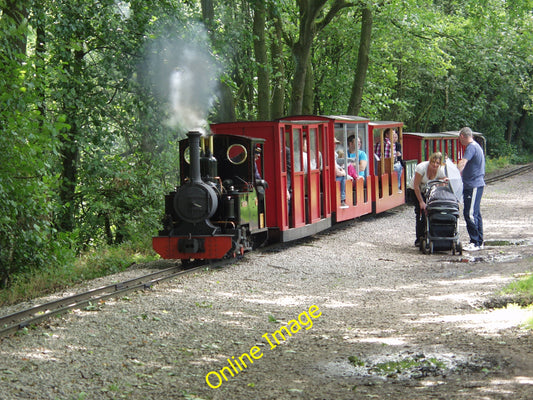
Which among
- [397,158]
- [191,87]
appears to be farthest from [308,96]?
[191,87]

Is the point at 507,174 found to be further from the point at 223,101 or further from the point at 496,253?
the point at 496,253

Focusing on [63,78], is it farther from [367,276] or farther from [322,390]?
[322,390]

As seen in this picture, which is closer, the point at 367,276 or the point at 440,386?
the point at 440,386

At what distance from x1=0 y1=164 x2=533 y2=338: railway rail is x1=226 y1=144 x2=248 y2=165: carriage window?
162 centimetres

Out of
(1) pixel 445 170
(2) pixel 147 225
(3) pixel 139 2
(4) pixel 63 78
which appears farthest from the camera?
(2) pixel 147 225

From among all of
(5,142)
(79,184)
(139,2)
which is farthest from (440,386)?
A: (79,184)

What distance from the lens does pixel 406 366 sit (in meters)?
5.98

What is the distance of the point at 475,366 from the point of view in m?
5.84

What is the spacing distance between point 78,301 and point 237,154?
4287 mm

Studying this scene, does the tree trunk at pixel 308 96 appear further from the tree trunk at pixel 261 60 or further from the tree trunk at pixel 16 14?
the tree trunk at pixel 16 14

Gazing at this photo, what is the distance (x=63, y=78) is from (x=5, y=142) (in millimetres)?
1346

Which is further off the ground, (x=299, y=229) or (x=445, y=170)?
(x=445, y=170)

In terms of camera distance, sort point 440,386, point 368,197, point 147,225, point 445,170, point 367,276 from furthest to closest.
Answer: point 368,197 < point 147,225 < point 445,170 < point 367,276 < point 440,386

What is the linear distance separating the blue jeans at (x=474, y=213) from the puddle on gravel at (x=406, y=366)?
660 cm
